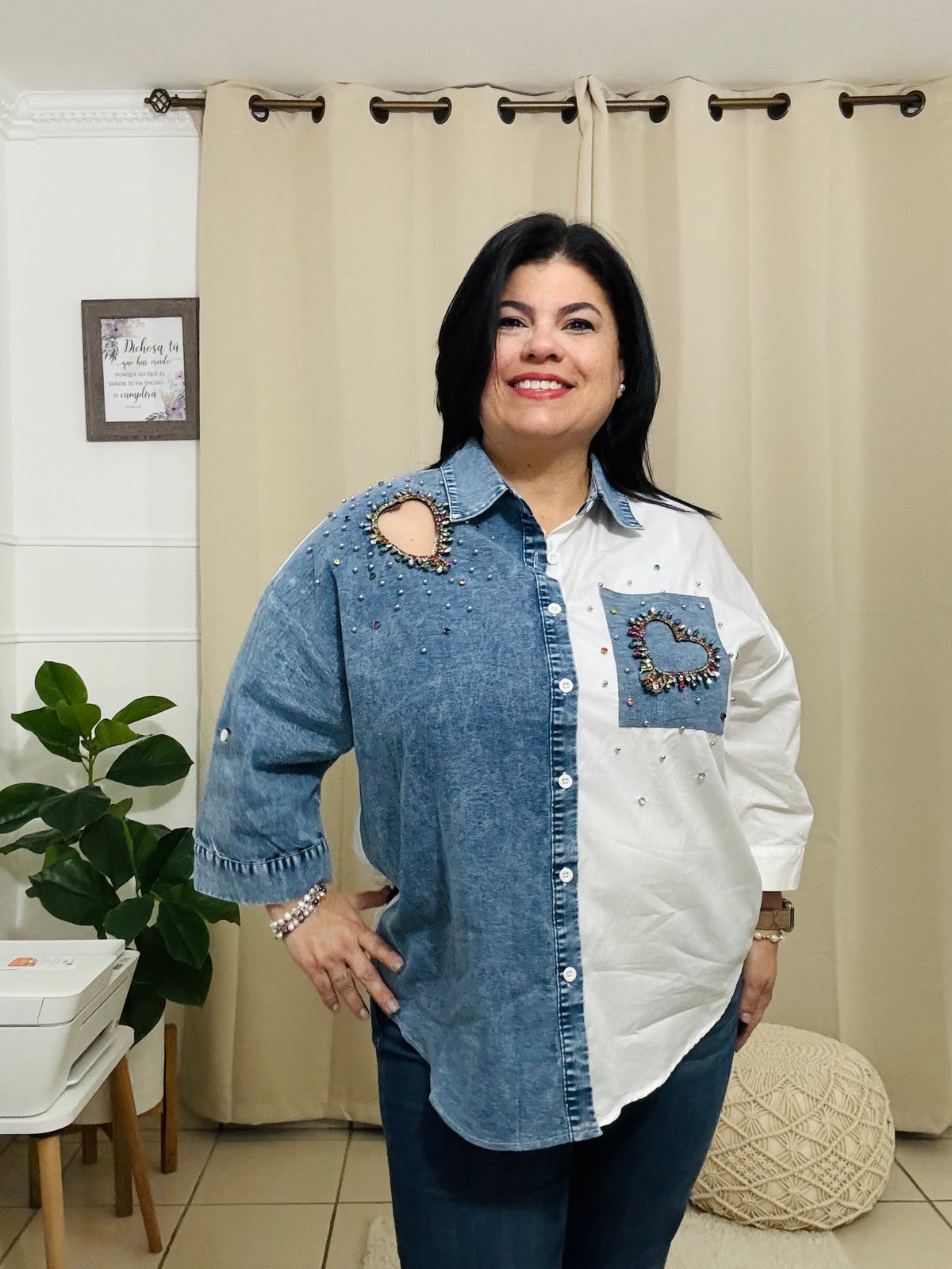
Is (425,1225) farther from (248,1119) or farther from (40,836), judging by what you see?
(248,1119)

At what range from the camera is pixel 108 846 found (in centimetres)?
212

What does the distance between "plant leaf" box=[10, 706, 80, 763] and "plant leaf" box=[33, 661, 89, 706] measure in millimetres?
35

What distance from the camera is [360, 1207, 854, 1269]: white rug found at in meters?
1.96

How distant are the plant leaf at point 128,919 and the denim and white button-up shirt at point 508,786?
1.03m

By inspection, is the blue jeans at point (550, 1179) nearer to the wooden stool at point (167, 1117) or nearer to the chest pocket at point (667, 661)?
the chest pocket at point (667, 661)

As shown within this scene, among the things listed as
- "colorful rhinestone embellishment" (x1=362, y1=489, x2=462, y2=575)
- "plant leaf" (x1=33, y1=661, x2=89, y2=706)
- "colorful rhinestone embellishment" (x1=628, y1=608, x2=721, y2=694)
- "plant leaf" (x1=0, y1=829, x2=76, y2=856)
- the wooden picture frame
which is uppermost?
the wooden picture frame

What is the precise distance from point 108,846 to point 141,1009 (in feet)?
1.10

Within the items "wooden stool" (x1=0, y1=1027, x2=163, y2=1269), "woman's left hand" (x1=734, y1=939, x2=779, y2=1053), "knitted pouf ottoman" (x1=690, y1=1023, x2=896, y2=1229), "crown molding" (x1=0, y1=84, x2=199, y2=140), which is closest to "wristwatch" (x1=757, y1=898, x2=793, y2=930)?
"woman's left hand" (x1=734, y1=939, x2=779, y2=1053)

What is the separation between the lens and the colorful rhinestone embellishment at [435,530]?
A: 1059 mm

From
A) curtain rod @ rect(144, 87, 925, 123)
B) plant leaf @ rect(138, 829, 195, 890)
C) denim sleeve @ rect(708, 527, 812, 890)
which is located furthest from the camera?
curtain rod @ rect(144, 87, 925, 123)

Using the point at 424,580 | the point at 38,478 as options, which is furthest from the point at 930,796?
the point at 38,478

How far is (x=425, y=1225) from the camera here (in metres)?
1.06

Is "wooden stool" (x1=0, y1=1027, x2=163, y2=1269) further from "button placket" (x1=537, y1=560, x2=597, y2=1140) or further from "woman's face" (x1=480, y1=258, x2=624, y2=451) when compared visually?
"woman's face" (x1=480, y1=258, x2=624, y2=451)

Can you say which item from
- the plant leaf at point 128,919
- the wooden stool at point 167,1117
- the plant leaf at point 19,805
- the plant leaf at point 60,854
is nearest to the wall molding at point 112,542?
the plant leaf at point 19,805
